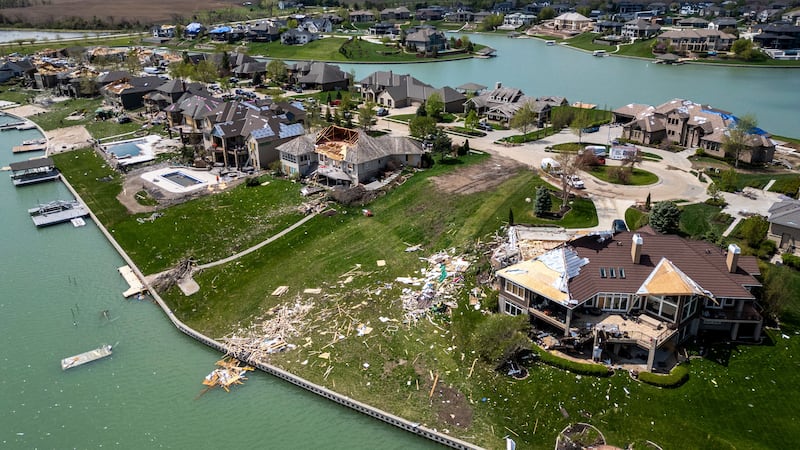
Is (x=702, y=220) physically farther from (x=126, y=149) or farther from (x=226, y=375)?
(x=126, y=149)

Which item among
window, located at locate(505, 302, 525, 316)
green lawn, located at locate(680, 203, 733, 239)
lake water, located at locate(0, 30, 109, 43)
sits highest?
lake water, located at locate(0, 30, 109, 43)

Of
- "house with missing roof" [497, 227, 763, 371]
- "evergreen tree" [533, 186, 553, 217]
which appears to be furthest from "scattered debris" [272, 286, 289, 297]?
"evergreen tree" [533, 186, 553, 217]

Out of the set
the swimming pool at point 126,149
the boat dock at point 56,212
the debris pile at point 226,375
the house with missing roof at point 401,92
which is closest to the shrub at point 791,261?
the debris pile at point 226,375

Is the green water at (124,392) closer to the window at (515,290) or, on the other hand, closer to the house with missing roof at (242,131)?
the window at (515,290)

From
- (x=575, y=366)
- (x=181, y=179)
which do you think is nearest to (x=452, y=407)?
(x=575, y=366)

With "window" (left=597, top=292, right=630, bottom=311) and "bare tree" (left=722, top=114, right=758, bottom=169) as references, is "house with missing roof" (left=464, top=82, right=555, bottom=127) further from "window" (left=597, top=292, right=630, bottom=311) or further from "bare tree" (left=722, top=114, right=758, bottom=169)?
"window" (left=597, top=292, right=630, bottom=311)
